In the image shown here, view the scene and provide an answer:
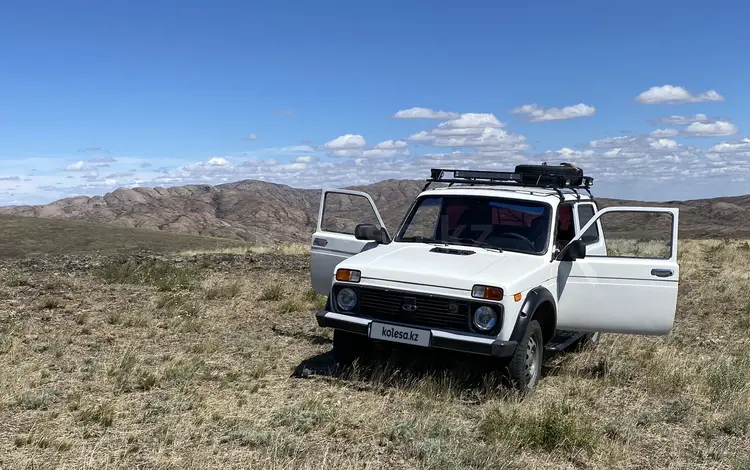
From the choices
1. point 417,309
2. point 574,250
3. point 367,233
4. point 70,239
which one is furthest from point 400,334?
point 70,239

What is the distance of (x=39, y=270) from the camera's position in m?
14.0

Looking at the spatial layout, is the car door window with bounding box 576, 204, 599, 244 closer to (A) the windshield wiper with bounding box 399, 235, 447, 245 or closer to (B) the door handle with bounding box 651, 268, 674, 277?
(B) the door handle with bounding box 651, 268, 674, 277

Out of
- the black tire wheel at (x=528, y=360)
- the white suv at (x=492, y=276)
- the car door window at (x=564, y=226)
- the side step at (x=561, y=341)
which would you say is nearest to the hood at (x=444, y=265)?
the white suv at (x=492, y=276)

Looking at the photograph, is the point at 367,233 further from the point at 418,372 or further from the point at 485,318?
the point at 485,318

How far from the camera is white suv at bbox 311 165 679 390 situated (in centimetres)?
611

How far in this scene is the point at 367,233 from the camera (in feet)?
25.2

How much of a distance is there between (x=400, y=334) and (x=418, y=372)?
3.35 feet

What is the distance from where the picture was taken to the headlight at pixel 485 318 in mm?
6043

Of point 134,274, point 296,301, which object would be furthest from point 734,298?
point 134,274

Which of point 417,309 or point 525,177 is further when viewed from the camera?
point 525,177

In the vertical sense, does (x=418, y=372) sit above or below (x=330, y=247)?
below

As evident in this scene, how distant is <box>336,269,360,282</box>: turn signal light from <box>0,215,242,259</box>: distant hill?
23.1 m

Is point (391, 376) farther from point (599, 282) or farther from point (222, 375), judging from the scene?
point (599, 282)

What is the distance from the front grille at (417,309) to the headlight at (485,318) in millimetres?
83
